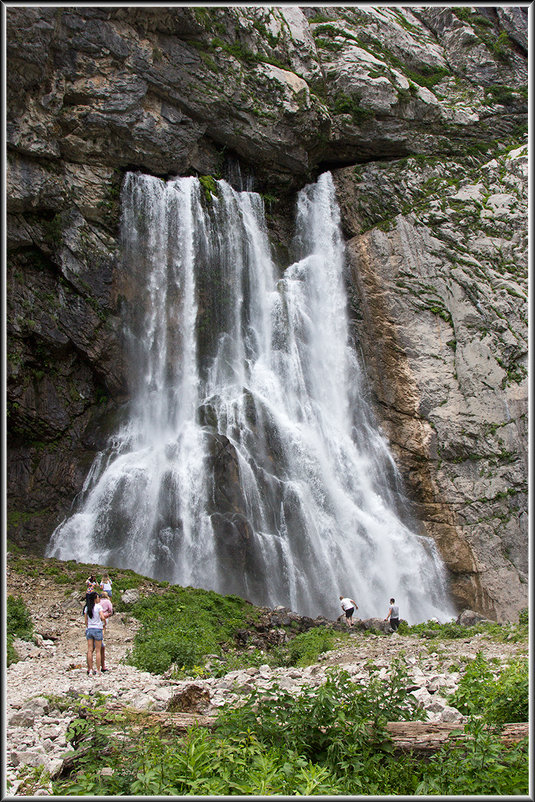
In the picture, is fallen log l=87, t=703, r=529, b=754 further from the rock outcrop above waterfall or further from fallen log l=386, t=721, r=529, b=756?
the rock outcrop above waterfall

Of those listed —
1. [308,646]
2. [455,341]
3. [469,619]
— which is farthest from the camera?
[455,341]

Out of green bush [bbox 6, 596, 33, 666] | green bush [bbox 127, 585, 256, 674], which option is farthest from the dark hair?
green bush [bbox 6, 596, 33, 666]

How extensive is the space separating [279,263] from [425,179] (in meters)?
9.42

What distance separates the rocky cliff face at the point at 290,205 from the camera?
828 inches

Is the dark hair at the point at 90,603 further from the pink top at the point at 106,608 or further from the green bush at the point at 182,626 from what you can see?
the green bush at the point at 182,626

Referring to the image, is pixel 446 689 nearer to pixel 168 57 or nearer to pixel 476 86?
pixel 168 57

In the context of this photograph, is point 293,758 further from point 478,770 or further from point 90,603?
point 90,603

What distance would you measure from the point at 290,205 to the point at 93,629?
1070 inches

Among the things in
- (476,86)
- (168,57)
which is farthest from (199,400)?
(476,86)

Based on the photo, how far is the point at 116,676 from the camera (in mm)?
7684

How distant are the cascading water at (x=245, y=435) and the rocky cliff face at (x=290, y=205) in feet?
3.68

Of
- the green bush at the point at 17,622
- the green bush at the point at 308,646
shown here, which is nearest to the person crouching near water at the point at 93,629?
the green bush at the point at 17,622

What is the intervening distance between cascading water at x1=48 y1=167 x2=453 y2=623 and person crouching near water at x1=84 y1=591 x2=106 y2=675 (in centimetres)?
846

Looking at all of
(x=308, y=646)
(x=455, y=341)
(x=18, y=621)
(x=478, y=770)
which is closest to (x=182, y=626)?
(x=308, y=646)
